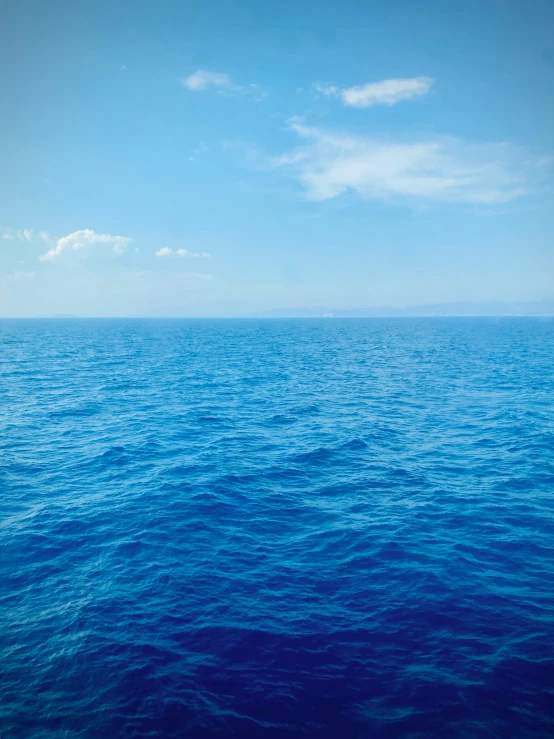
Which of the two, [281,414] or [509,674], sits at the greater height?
[281,414]

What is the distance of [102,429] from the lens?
115 ft

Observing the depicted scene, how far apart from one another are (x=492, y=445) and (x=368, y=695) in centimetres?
2447

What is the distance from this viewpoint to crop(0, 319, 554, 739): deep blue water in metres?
11.1

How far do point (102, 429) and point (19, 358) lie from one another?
2344 inches

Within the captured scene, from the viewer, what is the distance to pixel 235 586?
15.8 metres

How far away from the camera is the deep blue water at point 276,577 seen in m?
11.1

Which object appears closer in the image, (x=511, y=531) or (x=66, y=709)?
(x=66, y=709)

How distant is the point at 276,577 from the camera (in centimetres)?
1636

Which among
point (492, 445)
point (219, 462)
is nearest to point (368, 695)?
point (219, 462)

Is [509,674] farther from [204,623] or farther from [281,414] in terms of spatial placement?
[281,414]

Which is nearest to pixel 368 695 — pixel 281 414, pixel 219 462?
pixel 219 462

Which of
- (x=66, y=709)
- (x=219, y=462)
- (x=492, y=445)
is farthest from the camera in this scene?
(x=492, y=445)

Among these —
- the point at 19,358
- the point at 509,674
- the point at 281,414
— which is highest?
the point at 19,358

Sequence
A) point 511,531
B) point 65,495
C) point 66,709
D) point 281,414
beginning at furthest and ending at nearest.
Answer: point 281,414, point 65,495, point 511,531, point 66,709
